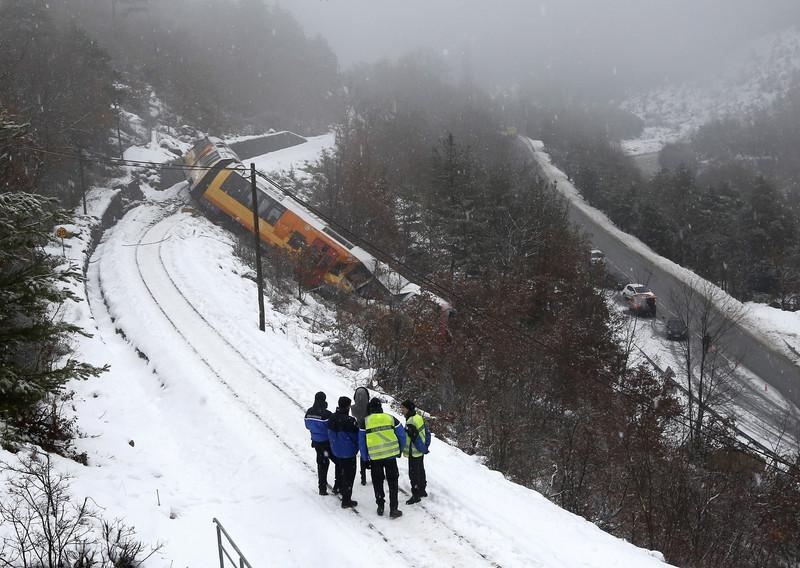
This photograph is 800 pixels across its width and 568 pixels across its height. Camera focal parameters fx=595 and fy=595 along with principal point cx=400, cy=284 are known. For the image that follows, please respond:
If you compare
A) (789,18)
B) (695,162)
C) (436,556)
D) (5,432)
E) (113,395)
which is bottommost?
(113,395)

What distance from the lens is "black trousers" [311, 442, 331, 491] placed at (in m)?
9.58

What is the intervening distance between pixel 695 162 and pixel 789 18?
13907cm

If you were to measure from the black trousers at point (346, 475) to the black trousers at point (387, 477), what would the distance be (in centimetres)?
41

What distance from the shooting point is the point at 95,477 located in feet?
30.8

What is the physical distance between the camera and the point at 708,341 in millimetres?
25578

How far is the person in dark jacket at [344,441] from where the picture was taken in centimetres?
906

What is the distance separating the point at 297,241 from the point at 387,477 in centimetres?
2034

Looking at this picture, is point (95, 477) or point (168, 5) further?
point (168, 5)

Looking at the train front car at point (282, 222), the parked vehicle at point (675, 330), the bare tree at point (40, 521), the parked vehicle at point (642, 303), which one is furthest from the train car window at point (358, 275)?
the parked vehicle at point (642, 303)

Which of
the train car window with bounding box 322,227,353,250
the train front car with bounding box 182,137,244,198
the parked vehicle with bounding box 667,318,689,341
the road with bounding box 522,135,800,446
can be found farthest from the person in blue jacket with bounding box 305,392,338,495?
the parked vehicle with bounding box 667,318,689,341

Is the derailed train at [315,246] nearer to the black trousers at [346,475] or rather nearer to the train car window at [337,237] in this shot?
the train car window at [337,237]

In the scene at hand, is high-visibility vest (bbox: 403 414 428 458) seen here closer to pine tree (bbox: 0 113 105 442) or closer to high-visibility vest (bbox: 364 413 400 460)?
high-visibility vest (bbox: 364 413 400 460)

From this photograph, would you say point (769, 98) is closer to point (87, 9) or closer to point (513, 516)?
point (87, 9)

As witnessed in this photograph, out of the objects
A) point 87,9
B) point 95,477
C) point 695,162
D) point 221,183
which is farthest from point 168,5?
point 95,477
